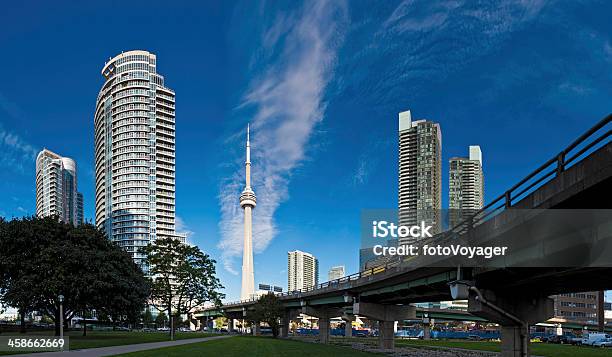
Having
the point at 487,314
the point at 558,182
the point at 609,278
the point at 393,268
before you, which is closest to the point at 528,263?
the point at 558,182

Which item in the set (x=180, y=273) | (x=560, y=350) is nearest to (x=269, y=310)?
(x=180, y=273)

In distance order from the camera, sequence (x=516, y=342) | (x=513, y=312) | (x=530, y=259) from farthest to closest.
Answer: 1. (x=513, y=312)
2. (x=516, y=342)
3. (x=530, y=259)

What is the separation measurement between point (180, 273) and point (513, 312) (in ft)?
202

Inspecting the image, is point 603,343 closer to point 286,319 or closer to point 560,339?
point 560,339

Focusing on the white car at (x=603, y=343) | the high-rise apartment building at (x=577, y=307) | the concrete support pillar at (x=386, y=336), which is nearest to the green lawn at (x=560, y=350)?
the white car at (x=603, y=343)

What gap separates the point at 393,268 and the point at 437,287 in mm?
4746

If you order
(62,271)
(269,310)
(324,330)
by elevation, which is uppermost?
(62,271)

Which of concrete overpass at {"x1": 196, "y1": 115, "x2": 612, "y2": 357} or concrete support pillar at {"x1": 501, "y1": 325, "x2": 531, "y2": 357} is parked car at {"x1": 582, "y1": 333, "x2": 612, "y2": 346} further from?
concrete support pillar at {"x1": 501, "y1": 325, "x2": 531, "y2": 357}

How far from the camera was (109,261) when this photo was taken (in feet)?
192

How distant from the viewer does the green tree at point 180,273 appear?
3243 inches

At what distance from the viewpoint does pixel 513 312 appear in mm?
31109

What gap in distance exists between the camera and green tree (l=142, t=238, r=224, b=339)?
82.4 m

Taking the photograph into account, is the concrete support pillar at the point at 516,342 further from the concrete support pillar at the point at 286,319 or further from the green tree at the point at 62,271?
the concrete support pillar at the point at 286,319

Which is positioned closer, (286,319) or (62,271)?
(62,271)
